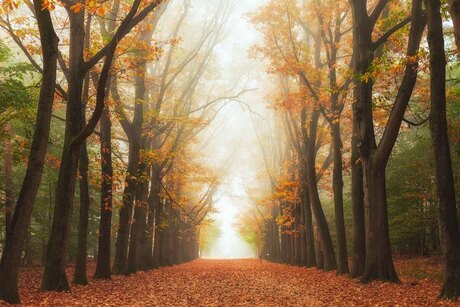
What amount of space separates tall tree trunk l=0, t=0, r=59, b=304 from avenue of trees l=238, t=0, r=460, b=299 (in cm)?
739

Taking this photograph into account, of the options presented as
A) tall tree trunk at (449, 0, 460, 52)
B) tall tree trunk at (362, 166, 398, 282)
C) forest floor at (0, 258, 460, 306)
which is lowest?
forest floor at (0, 258, 460, 306)

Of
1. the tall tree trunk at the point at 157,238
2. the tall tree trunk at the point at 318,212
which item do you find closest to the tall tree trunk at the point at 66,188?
the tall tree trunk at the point at 318,212

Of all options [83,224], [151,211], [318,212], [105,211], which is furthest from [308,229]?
[83,224]

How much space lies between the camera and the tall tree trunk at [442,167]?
8683mm

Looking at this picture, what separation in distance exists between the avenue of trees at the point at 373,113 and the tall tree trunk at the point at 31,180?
739cm

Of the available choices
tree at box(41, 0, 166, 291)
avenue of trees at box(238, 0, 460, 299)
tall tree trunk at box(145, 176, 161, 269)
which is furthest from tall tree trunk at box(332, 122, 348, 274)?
tall tree trunk at box(145, 176, 161, 269)

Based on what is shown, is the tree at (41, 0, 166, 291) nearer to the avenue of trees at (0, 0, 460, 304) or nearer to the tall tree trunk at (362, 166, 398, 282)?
the avenue of trees at (0, 0, 460, 304)

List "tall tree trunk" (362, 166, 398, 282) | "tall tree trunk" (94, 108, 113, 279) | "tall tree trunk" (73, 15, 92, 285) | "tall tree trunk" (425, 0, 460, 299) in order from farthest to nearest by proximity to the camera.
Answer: "tall tree trunk" (94, 108, 113, 279) → "tall tree trunk" (73, 15, 92, 285) → "tall tree trunk" (362, 166, 398, 282) → "tall tree trunk" (425, 0, 460, 299)

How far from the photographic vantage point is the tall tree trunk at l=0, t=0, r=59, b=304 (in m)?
8.54

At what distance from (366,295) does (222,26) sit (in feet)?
51.6

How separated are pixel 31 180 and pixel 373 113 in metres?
15.1

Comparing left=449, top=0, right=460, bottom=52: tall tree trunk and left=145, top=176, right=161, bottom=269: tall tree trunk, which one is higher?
left=449, top=0, right=460, bottom=52: tall tree trunk

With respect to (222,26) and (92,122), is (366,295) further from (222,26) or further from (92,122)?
(222,26)

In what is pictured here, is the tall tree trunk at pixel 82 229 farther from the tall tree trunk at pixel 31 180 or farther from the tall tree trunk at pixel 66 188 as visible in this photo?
the tall tree trunk at pixel 31 180
